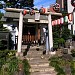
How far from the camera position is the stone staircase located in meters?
13.2

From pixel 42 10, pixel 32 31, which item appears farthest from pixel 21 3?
pixel 42 10

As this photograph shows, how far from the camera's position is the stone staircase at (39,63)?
520 inches

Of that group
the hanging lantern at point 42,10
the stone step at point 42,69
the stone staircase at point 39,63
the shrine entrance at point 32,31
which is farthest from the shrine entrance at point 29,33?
the stone step at point 42,69

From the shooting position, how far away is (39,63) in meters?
14.4

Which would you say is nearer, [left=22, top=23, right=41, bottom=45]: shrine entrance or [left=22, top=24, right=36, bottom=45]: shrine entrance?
[left=22, top=24, right=36, bottom=45]: shrine entrance

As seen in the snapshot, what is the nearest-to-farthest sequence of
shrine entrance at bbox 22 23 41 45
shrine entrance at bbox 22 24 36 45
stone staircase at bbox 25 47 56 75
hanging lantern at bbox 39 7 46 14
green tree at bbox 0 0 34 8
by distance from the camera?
stone staircase at bbox 25 47 56 75 < hanging lantern at bbox 39 7 46 14 < shrine entrance at bbox 22 24 36 45 < shrine entrance at bbox 22 23 41 45 < green tree at bbox 0 0 34 8

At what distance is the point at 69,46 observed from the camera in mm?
18688

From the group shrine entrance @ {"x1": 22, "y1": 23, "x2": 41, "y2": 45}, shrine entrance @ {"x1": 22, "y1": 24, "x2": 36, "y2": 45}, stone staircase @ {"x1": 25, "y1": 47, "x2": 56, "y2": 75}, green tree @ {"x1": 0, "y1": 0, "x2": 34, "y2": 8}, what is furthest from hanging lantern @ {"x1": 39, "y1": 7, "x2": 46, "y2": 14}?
green tree @ {"x1": 0, "y1": 0, "x2": 34, "y2": 8}

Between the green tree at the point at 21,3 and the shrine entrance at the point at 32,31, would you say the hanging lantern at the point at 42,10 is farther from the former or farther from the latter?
the green tree at the point at 21,3

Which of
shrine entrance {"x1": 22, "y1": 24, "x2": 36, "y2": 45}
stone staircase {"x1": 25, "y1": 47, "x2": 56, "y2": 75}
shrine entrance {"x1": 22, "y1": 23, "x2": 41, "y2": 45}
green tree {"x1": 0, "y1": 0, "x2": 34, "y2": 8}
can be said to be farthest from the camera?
green tree {"x1": 0, "y1": 0, "x2": 34, "y2": 8}

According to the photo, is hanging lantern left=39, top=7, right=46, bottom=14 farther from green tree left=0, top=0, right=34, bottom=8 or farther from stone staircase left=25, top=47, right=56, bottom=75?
green tree left=0, top=0, right=34, bottom=8

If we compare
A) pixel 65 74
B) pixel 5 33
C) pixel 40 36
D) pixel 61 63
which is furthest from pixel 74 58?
pixel 40 36

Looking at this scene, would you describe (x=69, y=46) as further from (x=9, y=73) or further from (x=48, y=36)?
(x=9, y=73)

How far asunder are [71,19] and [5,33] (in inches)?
287
